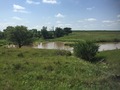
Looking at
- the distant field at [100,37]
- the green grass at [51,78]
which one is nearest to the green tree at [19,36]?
the distant field at [100,37]

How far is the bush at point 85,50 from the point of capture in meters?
24.6

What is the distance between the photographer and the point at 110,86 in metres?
10.4

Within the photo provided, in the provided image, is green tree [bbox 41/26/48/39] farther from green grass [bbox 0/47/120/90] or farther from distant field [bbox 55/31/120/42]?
green grass [bbox 0/47/120/90]

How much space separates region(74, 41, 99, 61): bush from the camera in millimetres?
24562

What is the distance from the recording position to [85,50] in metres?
24.6

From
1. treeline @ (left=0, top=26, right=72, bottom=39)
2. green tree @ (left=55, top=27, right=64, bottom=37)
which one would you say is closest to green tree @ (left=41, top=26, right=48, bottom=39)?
treeline @ (left=0, top=26, right=72, bottom=39)

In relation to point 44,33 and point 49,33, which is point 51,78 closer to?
point 44,33

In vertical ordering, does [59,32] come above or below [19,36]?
below

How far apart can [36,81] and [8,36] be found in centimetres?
3667

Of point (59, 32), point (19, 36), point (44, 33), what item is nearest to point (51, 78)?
point (19, 36)

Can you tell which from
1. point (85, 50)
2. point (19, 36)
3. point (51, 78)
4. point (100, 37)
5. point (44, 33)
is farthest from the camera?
point (44, 33)

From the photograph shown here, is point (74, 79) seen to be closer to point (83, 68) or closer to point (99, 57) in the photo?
point (83, 68)

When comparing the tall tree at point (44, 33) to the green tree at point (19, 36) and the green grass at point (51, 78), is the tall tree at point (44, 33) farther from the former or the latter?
the green grass at point (51, 78)

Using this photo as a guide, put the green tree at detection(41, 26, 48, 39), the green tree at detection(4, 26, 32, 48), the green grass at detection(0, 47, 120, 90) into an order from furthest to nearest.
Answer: the green tree at detection(41, 26, 48, 39) → the green tree at detection(4, 26, 32, 48) → the green grass at detection(0, 47, 120, 90)
